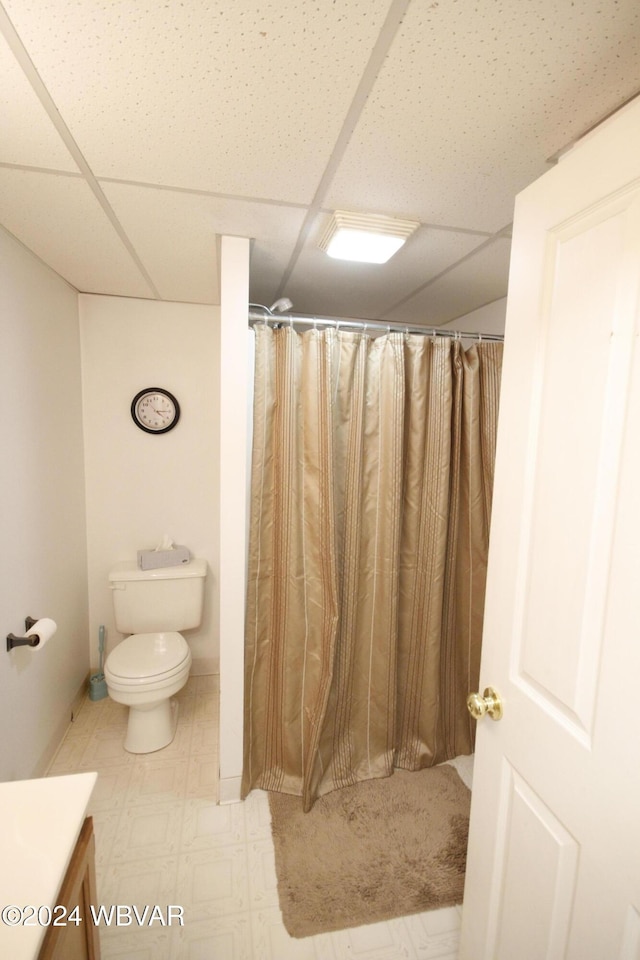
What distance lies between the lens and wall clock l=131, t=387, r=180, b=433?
237cm

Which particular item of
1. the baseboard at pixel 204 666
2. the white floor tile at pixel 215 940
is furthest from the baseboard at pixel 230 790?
the baseboard at pixel 204 666

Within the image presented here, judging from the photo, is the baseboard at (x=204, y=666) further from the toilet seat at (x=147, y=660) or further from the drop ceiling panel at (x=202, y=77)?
Answer: the drop ceiling panel at (x=202, y=77)

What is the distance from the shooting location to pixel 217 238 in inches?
59.2

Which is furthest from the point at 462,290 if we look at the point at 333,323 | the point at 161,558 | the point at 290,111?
the point at 161,558

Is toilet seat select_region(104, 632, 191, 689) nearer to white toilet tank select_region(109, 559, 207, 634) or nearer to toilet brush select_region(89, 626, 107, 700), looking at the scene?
white toilet tank select_region(109, 559, 207, 634)

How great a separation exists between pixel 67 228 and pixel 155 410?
41.4 inches

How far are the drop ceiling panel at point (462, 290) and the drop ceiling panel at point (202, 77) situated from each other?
2.69 feet

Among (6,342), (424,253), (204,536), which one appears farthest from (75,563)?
(424,253)

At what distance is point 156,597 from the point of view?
2.27m

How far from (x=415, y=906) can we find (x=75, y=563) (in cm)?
204

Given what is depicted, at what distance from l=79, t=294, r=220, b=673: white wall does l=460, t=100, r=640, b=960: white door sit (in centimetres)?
186

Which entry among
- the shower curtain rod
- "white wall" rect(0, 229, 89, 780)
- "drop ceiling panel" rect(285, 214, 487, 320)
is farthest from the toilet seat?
"drop ceiling panel" rect(285, 214, 487, 320)

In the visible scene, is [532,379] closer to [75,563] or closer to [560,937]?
[560,937]

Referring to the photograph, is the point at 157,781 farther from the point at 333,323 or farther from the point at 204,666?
the point at 333,323
